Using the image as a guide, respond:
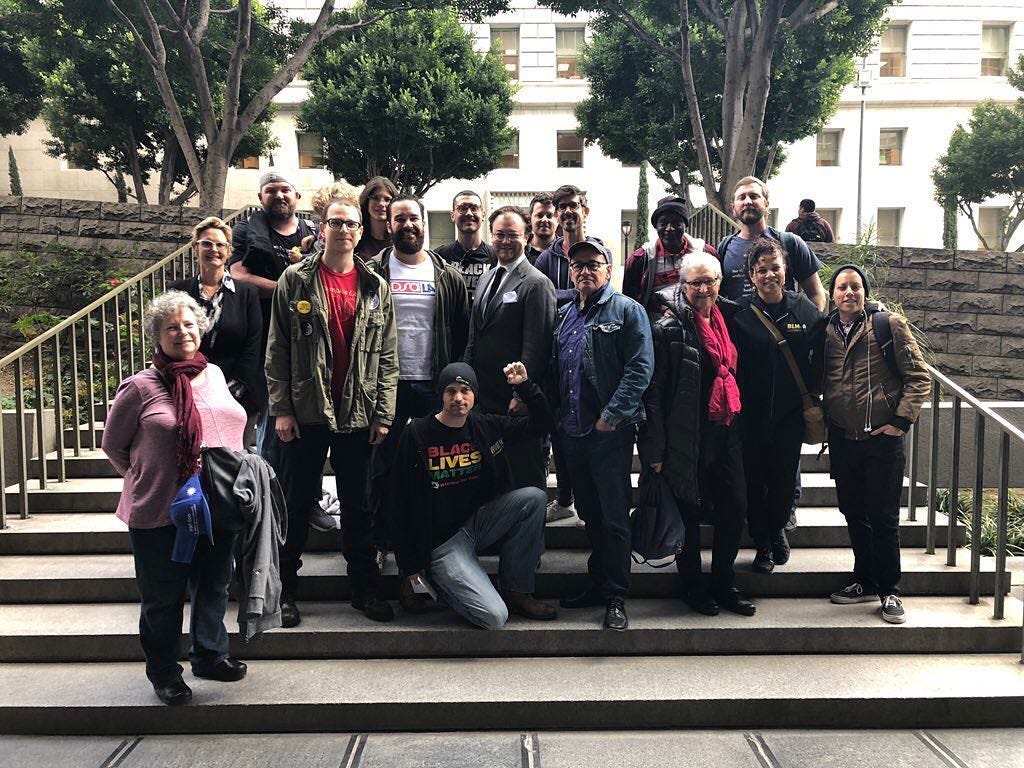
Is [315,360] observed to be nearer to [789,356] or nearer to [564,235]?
[564,235]

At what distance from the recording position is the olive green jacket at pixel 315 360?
162 inches

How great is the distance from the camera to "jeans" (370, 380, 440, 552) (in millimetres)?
4387

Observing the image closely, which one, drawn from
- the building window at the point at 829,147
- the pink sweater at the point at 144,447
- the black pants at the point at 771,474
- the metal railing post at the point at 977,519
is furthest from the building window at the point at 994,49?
the pink sweater at the point at 144,447

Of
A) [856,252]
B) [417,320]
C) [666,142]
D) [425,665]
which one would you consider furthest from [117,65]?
[425,665]

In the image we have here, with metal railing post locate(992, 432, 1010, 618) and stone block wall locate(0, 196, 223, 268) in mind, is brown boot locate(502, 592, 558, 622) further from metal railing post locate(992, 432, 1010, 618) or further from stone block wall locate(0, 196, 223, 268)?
stone block wall locate(0, 196, 223, 268)

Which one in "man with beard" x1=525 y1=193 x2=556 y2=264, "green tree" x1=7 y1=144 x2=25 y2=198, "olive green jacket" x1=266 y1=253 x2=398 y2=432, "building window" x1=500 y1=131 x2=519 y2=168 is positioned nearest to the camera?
"olive green jacket" x1=266 y1=253 x2=398 y2=432

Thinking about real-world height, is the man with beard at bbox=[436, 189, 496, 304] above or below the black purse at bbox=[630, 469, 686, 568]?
above

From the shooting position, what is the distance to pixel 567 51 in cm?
2758

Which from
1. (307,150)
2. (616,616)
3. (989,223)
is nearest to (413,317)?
(616,616)

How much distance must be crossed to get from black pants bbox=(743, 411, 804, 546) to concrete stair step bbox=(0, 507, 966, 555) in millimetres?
414

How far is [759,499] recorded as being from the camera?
4680 mm

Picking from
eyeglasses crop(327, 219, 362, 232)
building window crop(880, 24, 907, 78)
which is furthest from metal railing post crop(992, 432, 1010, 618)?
building window crop(880, 24, 907, 78)

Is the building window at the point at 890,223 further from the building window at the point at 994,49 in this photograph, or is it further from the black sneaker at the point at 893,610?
the black sneaker at the point at 893,610

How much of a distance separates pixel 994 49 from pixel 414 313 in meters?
31.0
